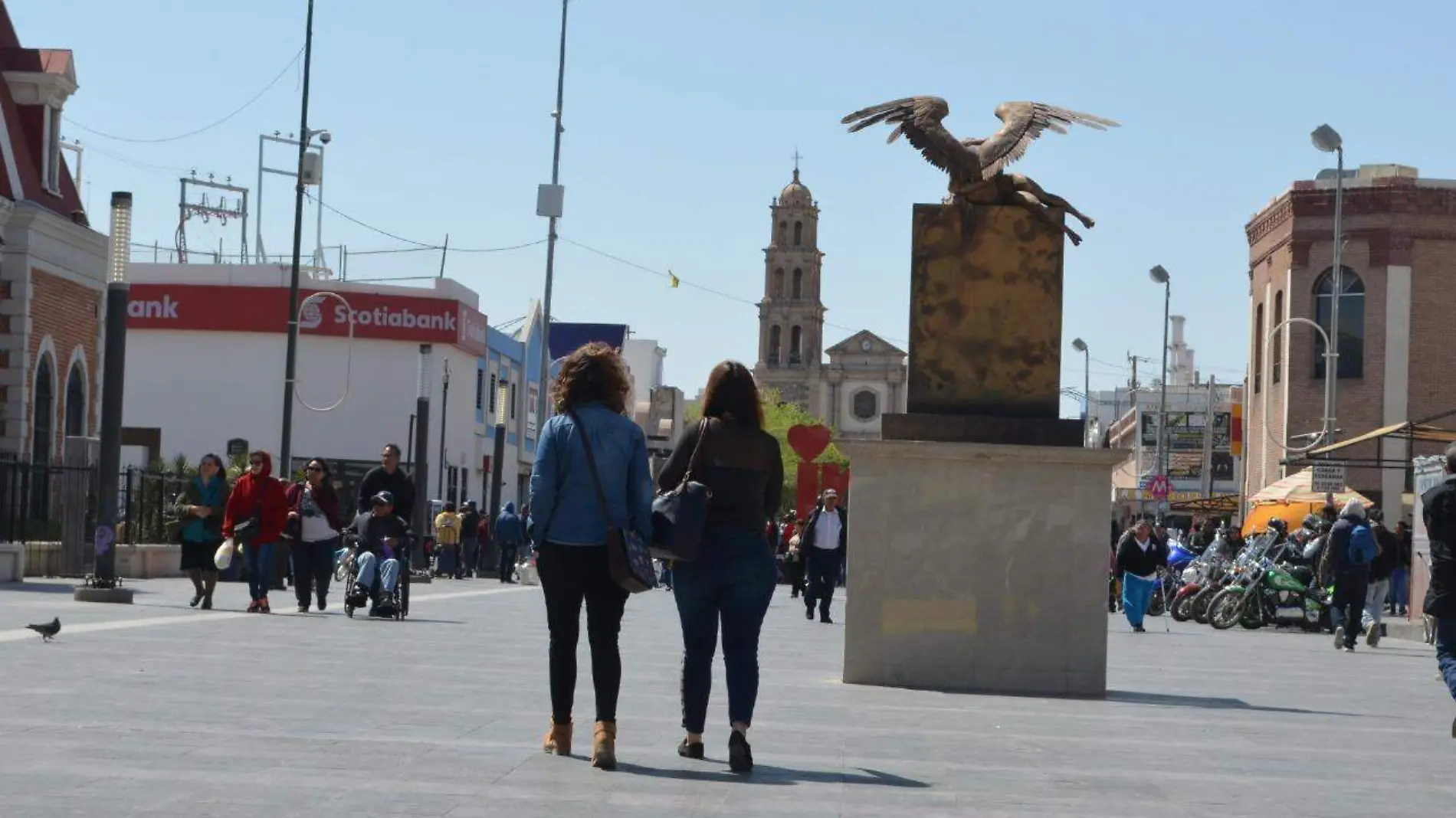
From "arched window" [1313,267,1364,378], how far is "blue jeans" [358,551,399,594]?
34826 millimetres

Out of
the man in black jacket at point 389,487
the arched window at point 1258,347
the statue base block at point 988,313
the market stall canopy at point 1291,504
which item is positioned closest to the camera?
the statue base block at point 988,313

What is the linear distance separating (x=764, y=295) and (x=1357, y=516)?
142366 millimetres

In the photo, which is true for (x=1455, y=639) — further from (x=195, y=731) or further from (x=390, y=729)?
(x=195, y=731)

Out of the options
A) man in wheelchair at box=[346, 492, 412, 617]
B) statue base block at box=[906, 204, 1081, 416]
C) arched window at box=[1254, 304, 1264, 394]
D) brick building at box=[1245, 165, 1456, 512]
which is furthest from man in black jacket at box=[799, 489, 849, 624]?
arched window at box=[1254, 304, 1264, 394]

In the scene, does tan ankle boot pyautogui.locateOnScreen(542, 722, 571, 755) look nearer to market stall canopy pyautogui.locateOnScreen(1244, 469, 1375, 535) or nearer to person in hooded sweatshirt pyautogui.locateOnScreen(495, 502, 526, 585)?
market stall canopy pyautogui.locateOnScreen(1244, 469, 1375, 535)

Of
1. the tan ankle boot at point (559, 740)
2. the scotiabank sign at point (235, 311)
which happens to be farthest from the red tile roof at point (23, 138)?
the tan ankle boot at point (559, 740)

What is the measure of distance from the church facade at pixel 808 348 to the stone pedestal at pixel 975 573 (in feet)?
473

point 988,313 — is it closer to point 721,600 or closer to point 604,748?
point 721,600

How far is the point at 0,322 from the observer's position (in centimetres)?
3409

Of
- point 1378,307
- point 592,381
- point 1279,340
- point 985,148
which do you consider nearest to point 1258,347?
point 1279,340

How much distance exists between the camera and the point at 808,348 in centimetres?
17038

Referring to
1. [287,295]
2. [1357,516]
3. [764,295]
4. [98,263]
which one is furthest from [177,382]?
[764,295]

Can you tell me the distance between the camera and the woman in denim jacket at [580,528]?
369 inches

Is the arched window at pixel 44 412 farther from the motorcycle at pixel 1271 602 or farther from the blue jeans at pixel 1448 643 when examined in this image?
the blue jeans at pixel 1448 643
